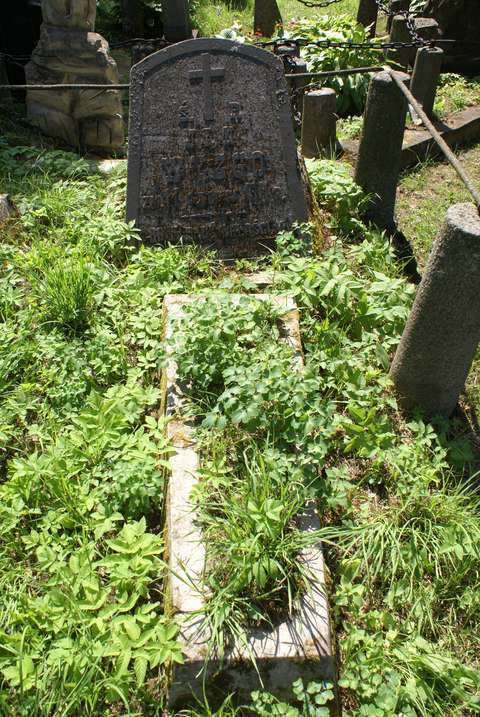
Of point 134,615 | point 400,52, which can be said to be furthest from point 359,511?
point 400,52

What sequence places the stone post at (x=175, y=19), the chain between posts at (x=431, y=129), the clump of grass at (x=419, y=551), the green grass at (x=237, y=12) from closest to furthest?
the clump of grass at (x=419, y=551), the chain between posts at (x=431, y=129), the stone post at (x=175, y=19), the green grass at (x=237, y=12)

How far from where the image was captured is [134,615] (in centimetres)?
206

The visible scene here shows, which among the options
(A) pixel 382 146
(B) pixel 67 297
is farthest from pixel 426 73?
(B) pixel 67 297

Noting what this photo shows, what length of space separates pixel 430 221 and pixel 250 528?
375 cm

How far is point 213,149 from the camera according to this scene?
3.88 m

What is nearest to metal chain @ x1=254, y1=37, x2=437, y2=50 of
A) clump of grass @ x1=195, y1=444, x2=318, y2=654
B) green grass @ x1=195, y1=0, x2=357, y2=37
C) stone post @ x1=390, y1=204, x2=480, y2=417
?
stone post @ x1=390, y1=204, x2=480, y2=417

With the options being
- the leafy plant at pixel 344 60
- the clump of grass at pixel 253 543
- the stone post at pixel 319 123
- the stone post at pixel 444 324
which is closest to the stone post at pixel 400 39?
the leafy plant at pixel 344 60

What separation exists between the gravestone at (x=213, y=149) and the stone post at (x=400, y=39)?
432 cm

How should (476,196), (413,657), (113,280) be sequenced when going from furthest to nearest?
(113,280), (476,196), (413,657)

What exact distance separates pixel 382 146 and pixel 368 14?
6.12 meters

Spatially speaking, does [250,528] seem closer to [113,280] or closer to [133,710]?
[133,710]

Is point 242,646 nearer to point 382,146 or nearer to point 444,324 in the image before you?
point 444,324

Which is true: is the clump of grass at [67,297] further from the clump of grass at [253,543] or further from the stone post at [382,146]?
the stone post at [382,146]

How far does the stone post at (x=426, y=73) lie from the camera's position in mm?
6168
